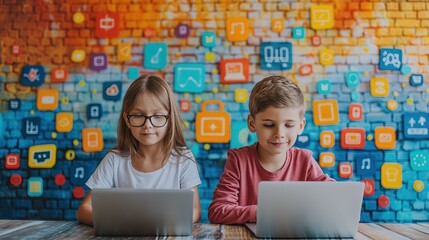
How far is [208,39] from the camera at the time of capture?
2.91m

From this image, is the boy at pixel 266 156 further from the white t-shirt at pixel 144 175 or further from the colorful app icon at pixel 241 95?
the colorful app icon at pixel 241 95

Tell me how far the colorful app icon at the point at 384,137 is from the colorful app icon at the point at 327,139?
27cm

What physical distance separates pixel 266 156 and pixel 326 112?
127cm

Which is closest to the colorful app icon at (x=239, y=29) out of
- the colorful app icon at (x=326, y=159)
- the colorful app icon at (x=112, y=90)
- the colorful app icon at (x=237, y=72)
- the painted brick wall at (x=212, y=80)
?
the painted brick wall at (x=212, y=80)

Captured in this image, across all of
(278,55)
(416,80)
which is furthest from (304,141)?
(416,80)

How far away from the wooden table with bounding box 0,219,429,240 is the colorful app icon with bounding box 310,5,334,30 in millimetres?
1777

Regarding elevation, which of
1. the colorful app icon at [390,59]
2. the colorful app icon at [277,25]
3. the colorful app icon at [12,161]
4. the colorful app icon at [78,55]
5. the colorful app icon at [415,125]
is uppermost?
the colorful app icon at [277,25]

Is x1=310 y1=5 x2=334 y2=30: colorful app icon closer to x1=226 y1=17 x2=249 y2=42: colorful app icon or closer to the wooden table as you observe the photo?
x1=226 y1=17 x2=249 y2=42: colorful app icon

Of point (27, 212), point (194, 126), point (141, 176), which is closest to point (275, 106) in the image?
point (141, 176)

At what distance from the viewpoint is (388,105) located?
9.42 ft

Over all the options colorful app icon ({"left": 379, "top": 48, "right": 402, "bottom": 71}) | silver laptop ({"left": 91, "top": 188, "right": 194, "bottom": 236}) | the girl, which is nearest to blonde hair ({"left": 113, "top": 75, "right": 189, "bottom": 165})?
the girl

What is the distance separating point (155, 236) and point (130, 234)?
0.22ft

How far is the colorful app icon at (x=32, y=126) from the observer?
2.93 m

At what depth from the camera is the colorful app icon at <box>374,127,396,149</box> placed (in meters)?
2.86
